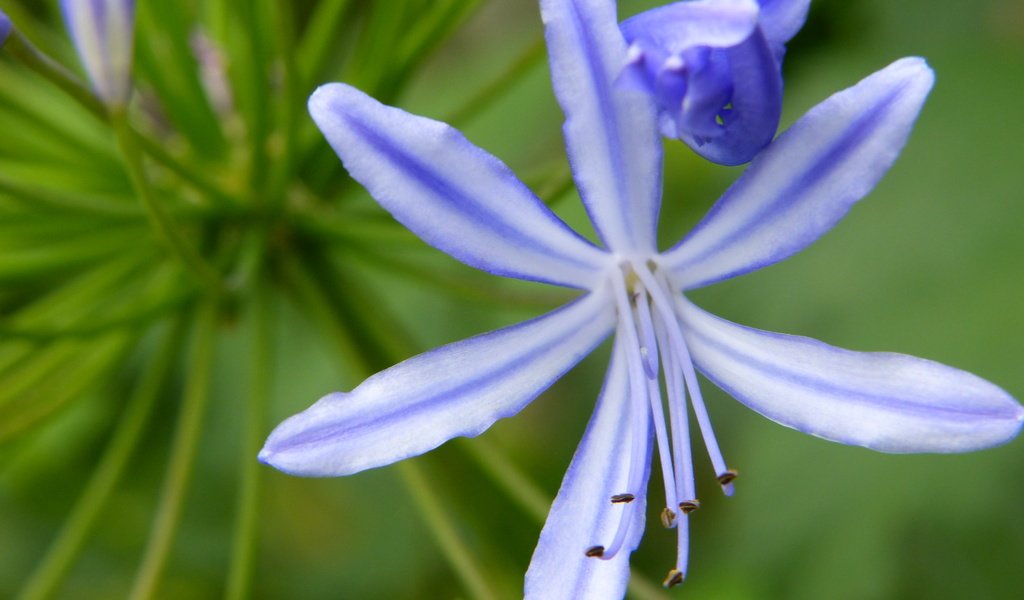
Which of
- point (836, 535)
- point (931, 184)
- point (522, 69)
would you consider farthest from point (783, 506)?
point (522, 69)

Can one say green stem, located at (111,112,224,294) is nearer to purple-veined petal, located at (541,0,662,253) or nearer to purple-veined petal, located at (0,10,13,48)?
purple-veined petal, located at (0,10,13,48)

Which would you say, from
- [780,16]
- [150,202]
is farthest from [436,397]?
[780,16]

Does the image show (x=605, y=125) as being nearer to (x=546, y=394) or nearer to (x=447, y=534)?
(x=447, y=534)

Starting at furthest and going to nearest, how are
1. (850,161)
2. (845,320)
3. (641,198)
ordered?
(845,320) < (641,198) < (850,161)

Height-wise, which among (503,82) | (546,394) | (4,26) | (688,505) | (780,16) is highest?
(546,394)

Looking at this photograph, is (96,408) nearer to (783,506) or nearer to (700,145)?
(783,506)

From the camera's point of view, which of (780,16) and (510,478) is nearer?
(780,16)

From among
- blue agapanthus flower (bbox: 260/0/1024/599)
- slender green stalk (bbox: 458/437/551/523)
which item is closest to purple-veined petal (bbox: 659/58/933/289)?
blue agapanthus flower (bbox: 260/0/1024/599)
